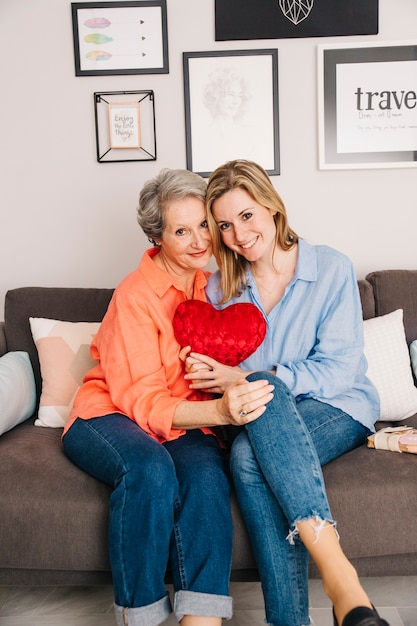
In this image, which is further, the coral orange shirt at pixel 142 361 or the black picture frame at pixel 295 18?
the black picture frame at pixel 295 18

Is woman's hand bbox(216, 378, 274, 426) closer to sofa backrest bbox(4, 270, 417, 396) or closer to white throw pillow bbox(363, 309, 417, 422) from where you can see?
white throw pillow bbox(363, 309, 417, 422)

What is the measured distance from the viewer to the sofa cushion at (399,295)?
2279mm

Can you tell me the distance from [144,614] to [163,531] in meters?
0.19

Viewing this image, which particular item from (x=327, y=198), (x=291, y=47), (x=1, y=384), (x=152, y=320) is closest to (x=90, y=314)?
(x=1, y=384)

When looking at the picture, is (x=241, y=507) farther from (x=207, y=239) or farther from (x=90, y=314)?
(x=90, y=314)

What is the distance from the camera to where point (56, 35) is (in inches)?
103

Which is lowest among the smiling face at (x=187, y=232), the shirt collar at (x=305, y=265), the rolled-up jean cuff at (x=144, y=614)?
the rolled-up jean cuff at (x=144, y=614)

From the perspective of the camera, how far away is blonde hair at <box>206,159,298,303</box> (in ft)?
6.03

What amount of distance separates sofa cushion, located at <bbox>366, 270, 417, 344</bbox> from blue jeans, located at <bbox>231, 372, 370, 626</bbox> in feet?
2.81

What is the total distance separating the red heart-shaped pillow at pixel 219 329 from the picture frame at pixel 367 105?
1086 millimetres

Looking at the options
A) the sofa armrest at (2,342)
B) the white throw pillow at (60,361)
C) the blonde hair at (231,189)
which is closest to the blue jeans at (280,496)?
the blonde hair at (231,189)

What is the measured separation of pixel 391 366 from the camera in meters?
2.13

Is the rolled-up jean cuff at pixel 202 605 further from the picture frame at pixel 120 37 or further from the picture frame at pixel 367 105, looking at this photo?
the picture frame at pixel 120 37

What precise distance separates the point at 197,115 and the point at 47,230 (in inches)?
31.8
